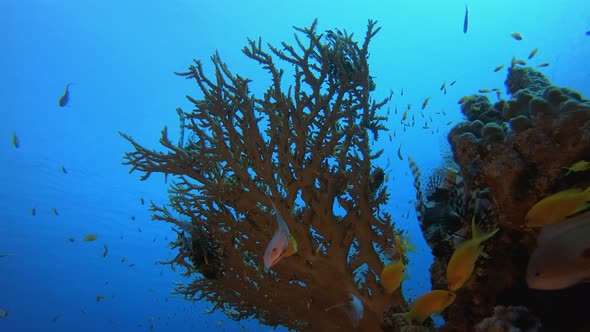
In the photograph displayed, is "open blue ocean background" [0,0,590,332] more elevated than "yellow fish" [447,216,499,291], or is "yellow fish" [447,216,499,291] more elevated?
"open blue ocean background" [0,0,590,332]

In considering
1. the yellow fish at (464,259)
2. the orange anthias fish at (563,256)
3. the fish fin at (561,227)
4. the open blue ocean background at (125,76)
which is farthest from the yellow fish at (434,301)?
the open blue ocean background at (125,76)

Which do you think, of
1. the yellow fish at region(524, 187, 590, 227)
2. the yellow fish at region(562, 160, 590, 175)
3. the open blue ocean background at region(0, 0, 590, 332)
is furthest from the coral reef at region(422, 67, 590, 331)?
the open blue ocean background at region(0, 0, 590, 332)

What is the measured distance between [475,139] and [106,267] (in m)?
66.5

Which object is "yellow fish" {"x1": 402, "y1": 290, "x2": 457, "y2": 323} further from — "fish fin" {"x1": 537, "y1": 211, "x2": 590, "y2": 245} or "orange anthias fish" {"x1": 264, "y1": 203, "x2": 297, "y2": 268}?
"orange anthias fish" {"x1": 264, "y1": 203, "x2": 297, "y2": 268}

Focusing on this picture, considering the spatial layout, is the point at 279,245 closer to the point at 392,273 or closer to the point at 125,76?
the point at 392,273

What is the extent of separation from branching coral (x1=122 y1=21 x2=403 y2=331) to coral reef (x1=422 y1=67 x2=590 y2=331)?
0.99 meters

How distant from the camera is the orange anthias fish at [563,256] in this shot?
1.62 meters

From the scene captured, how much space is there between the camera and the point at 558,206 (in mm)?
1817

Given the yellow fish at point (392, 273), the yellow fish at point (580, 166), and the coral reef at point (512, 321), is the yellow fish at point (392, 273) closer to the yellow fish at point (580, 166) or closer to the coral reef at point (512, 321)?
the coral reef at point (512, 321)

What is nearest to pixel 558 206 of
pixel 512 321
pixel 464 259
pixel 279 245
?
pixel 464 259

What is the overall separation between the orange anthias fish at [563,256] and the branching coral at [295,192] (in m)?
2.11

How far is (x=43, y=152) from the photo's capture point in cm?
3506

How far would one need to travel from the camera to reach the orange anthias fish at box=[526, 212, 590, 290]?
63.7 inches

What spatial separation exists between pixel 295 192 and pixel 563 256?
2.51m
